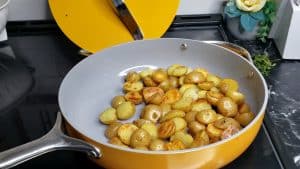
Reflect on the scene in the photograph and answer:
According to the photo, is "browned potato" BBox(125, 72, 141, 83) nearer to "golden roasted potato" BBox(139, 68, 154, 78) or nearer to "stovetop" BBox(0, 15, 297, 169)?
"golden roasted potato" BBox(139, 68, 154, 78)

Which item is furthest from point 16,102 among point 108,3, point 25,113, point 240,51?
point 240,51

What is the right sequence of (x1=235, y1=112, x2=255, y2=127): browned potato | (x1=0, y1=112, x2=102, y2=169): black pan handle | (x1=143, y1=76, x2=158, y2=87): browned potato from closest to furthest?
(x1=0, y1=112, x2=102, y2=169): black pan handle, (x1=235, y1=112, x2=255, y2=127): browned potato, (x1=143, y1=76, x2=158, y2=87): browned potato

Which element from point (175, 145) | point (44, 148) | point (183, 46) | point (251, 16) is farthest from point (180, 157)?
point (251, 16)

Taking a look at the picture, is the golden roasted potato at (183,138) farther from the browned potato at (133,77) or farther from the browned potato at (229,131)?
the browned potato at (133,77)

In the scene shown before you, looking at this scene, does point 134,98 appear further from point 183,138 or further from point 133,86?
point 183,138

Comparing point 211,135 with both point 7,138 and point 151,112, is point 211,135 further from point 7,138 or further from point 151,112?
point 7,138

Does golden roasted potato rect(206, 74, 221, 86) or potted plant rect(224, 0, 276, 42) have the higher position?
potted plant rect(224, 0, 276, 42)

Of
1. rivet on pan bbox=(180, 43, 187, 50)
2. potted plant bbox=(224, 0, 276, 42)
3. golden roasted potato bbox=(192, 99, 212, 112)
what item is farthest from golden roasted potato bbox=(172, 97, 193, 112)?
potted plant bbox=(224, 0, 276, 42)
